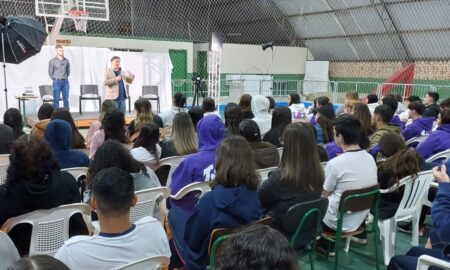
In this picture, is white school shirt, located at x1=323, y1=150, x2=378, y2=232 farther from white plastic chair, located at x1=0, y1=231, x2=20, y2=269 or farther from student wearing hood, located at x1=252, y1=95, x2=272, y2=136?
student wearing hood, located at x1=252, y1=95, x2=272, y2=136

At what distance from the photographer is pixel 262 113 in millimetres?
4992

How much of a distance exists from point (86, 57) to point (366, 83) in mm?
10530

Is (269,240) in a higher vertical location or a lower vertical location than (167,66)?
lower

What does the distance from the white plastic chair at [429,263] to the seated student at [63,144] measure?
2.22 metres

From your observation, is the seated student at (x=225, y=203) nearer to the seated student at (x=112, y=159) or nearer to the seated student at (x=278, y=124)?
the seated student at (x=112, y=159)

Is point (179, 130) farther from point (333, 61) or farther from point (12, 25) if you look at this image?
point (333, 61)

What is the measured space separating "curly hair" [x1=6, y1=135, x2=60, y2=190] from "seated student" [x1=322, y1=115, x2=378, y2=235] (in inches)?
69.3

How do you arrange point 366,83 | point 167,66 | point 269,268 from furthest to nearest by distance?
Answer: point 366,83
point 167,66
point 269,268

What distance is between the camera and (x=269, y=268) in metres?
0.83

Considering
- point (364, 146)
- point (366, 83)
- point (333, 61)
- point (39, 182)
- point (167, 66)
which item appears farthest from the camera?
point (333, 61)

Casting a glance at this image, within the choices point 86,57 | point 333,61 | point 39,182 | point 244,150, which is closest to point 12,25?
point 86,57

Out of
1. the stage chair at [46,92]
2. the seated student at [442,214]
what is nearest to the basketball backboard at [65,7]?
the stage chair at [46,92]

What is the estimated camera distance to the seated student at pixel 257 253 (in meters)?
0.83

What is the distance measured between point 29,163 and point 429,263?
1929 millimetres
